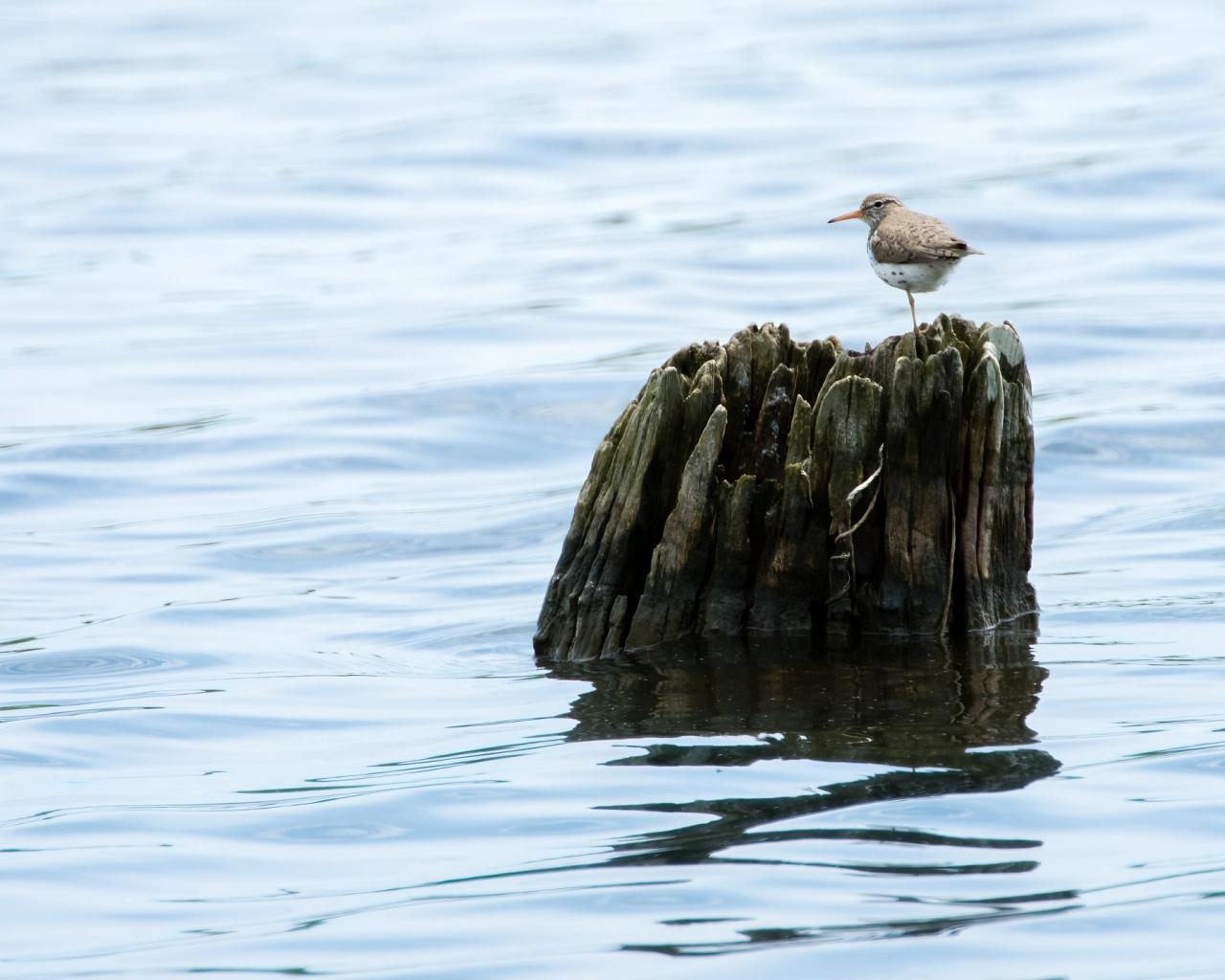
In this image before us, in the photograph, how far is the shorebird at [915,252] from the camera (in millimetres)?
9008

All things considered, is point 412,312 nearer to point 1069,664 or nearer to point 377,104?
point 1069,664

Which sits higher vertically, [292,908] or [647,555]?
[647,555]

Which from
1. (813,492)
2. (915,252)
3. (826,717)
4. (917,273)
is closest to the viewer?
(826,717)

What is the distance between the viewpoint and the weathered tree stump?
318 inches

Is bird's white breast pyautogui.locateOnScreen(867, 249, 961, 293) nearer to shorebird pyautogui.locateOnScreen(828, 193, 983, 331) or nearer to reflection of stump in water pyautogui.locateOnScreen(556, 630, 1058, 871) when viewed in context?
shorebird pyautogui.locateOnScreen(828, 193, 983, 331)

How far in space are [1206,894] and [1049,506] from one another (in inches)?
296

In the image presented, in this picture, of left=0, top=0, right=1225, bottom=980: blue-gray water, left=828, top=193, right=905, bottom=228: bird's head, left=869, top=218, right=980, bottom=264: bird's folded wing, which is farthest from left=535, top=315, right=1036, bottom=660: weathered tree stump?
left=828, top=193, right=905, bottom=228: bird's head

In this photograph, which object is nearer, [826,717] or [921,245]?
[826,717]

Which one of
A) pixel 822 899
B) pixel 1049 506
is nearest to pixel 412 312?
pixel 1049 506

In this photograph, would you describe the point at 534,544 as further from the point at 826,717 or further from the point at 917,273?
the point at 826,717

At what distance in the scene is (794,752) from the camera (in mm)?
7391

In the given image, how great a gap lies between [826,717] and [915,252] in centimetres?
245

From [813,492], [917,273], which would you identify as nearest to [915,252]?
[917,273]

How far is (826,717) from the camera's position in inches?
306
